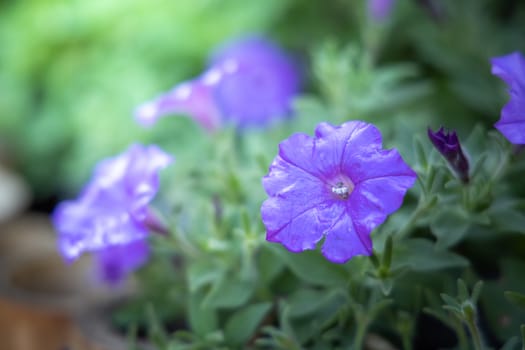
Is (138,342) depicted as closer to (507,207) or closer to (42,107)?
(507,207)

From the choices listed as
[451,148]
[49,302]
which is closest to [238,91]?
[49,302]

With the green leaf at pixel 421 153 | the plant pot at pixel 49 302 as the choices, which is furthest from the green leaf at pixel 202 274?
the green leaf at pixel 421 153

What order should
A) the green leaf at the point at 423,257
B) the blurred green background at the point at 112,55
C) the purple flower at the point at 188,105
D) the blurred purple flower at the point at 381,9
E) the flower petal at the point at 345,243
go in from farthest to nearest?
the blurred green background at the point at 112,55
the blurred purple flower at the point at 381,9
the purple flower at the point at 188,105
the green leaf at the point at 423,257
the flower petal at the point at 345,243

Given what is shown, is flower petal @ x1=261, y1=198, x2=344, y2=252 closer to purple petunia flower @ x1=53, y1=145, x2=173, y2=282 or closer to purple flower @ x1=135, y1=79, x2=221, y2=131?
purple petunia flower @ x1=53, y1=145, x2=173, y2=282

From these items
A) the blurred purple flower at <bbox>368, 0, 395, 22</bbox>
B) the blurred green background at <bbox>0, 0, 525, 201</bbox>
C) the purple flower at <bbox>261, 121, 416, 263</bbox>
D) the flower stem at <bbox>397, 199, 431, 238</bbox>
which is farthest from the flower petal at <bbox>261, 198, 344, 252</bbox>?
the blurred green background at <bbox>0, 0, 525, 201</bbox>

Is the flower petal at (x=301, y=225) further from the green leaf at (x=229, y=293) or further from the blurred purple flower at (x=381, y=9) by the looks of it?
the blurred purple flower at (x=381, y=9)

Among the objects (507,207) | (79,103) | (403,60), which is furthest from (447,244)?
(79,103)
